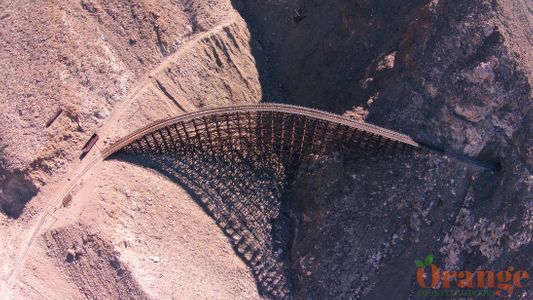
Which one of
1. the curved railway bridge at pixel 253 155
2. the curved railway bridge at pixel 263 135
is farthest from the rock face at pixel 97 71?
the curved railway bridge at pixel 253 155

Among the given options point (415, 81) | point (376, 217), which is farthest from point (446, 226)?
point (415, 81)

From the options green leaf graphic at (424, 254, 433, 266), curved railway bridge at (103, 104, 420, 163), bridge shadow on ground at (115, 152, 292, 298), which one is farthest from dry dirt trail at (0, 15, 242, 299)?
green leaf graphic at (424, 254, 433, 266)

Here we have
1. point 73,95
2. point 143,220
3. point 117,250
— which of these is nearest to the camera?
point 117,250

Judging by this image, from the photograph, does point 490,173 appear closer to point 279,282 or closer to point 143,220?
point 279,282

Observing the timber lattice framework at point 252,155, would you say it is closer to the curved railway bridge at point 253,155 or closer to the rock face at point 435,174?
the curved railway bridge at point 253,155

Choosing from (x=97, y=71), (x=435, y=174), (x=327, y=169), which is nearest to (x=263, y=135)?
(x=327, y=169)

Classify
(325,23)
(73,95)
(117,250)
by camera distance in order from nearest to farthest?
(117,250) → (73,95) → (325,23)

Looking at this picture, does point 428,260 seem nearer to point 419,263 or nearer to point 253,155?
point 419,263
